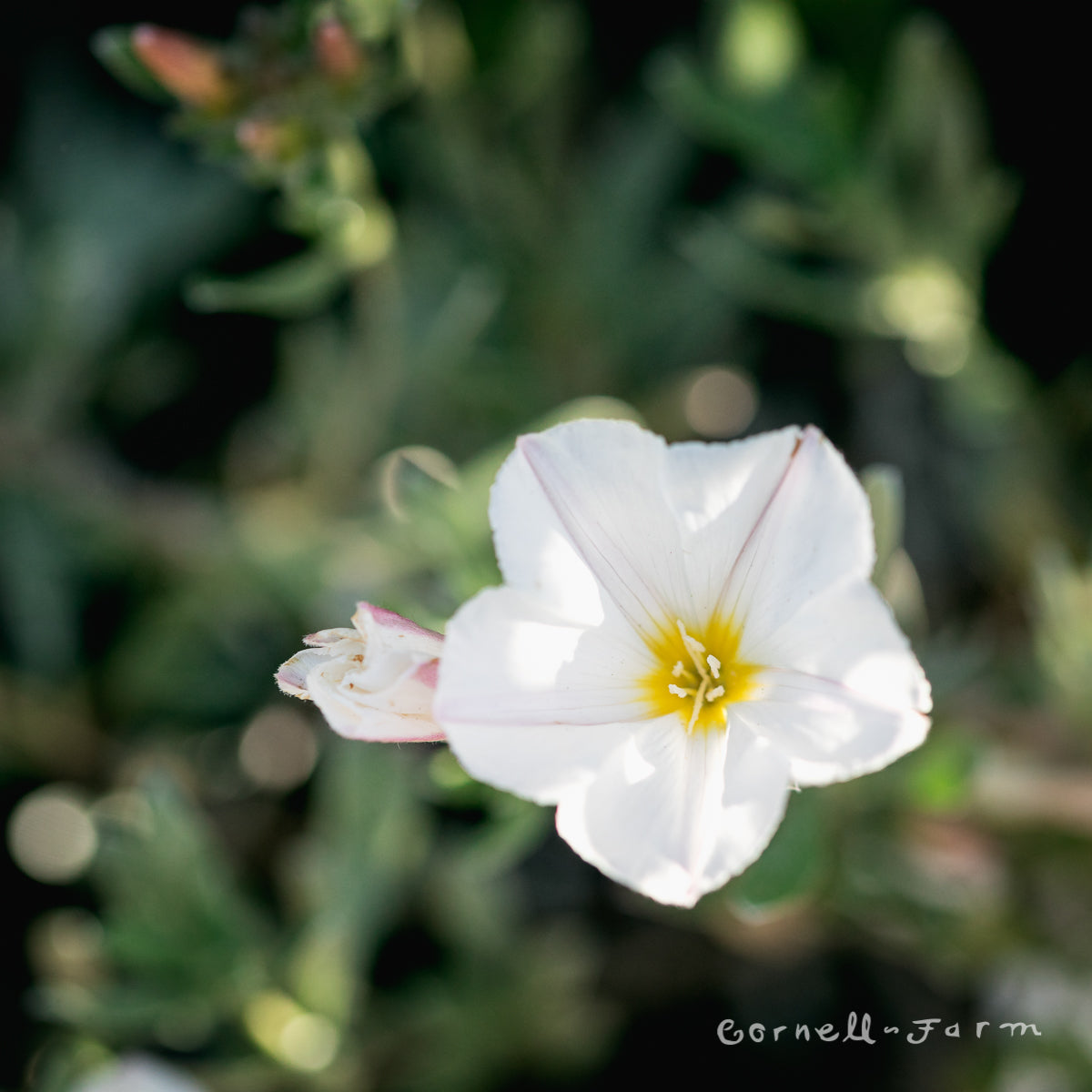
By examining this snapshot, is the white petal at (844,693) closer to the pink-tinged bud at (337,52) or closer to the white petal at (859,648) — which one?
the white petal at (859,648)

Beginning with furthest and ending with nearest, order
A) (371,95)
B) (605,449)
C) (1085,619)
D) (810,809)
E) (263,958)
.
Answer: (263,958)
(1085,619)
(371,95)
(810,809)
(605,449)

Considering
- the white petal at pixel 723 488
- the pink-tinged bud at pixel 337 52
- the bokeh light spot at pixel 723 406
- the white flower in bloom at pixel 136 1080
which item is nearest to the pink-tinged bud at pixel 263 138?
the pink-tinged bud at pixel 337 52

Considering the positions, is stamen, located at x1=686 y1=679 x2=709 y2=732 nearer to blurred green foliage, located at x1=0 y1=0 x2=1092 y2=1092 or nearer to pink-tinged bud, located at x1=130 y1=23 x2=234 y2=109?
blurred green foliage, located at x1=0 y1=0 x2=1092 y2=1092

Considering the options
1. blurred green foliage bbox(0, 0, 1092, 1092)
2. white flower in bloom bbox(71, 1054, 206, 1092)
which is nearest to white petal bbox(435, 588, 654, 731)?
blurred green foliage bbox(0, 0, 1092, 1092)

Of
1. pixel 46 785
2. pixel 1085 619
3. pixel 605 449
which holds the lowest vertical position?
pixel 605 449

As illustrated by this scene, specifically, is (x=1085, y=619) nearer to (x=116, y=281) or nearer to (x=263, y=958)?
(x=263, y=958)

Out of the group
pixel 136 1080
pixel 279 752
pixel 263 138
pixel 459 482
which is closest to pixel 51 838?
pixel 279 752

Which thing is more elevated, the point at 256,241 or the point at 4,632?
the point at 256,241

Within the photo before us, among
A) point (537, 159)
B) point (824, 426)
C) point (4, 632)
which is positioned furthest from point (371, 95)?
point (4, 632)
